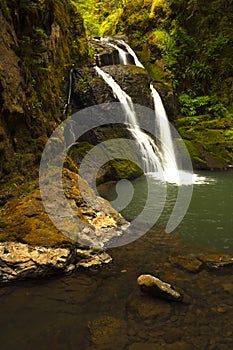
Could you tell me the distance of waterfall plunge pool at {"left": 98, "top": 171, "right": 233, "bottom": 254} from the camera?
5.96 m

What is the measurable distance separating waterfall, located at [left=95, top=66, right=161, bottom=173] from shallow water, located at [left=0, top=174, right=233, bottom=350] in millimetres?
7871

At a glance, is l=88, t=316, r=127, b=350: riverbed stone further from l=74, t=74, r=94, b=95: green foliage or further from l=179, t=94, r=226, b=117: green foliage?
l=179, t=94, r=226, b=117: green foliage

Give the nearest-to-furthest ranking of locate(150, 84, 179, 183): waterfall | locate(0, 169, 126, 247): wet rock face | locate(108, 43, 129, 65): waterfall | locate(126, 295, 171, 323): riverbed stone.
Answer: locate(126, 295, 171, 323): riverbed stone
locate(0, 169, 126, 247): wet rock face
locate(150, 84, 179, 183): waterfall
locate(108, 43, 129, 65): waterfall

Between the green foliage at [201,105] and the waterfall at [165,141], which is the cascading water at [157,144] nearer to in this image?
the waterfall at [165,141]

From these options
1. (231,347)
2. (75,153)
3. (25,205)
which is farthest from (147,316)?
(75,153)

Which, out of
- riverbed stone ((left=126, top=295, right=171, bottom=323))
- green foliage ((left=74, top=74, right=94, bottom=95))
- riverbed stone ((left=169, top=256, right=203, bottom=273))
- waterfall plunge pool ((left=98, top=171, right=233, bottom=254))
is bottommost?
waterfall plunge pool ((left=98, top=171, right=233, bottom=254))

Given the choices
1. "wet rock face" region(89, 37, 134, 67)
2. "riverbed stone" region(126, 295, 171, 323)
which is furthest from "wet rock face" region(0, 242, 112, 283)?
"wet rock face" region(89, 37, 134, 67)

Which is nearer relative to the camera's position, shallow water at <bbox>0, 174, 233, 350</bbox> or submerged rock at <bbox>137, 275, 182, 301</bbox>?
shallow water at <bbox>0, 174, 233, 350</bbox>

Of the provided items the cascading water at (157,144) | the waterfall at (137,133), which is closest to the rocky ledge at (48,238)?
the cascading water at (157,144)

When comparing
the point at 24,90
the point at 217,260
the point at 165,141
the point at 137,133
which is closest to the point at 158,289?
the point at 217,260

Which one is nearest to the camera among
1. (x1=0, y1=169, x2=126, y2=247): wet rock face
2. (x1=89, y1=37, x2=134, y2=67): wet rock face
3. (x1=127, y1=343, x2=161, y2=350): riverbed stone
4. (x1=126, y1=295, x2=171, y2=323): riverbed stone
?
(x1=127, y1=343, x2=161, y2=350): riverbed stone

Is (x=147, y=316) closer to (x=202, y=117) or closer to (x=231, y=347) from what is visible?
(x=231, y=347)

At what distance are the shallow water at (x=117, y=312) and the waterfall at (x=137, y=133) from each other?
787 cm

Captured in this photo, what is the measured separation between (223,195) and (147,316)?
6.73 meters
